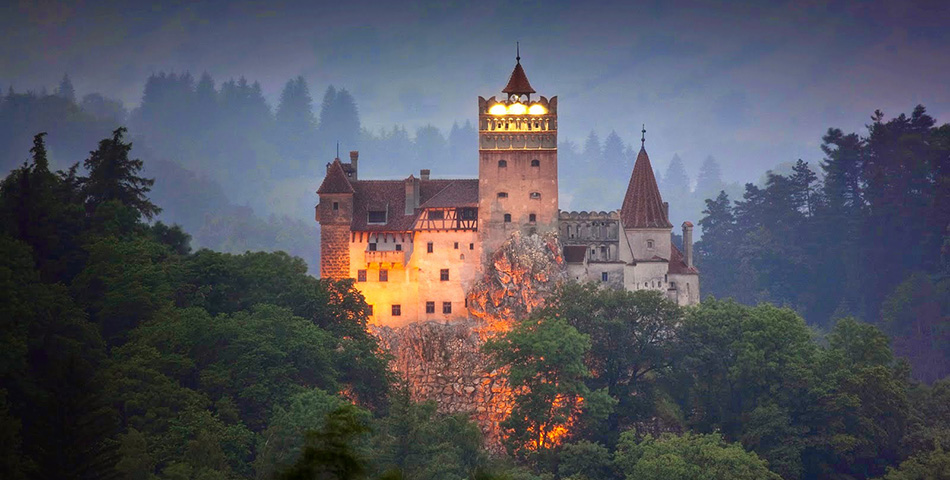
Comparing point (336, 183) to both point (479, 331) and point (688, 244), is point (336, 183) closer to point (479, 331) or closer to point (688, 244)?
point (479, 331)

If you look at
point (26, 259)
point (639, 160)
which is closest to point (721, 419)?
point (639, 160)

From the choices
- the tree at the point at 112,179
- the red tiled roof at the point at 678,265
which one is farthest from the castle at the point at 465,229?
the tree at the point at 112,179

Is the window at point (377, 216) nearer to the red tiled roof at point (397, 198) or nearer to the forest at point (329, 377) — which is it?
the red tiled roof at point (397, 198)

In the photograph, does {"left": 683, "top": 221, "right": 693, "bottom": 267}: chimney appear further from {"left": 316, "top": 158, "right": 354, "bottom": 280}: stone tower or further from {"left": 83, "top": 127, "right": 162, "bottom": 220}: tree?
{"left": 83, "top": 127, "right": 162, "bottom": 220}: tree

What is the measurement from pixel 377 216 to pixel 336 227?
7.03ft

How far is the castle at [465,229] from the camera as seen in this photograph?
280 ft

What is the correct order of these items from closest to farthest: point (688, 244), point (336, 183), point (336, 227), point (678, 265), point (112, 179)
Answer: point (112, 179) → point (336, 227) → point (336, 183) → point (678, 265) → point (688, 244)

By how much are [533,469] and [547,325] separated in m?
7.32

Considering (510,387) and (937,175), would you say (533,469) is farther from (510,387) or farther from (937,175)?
(937,175)

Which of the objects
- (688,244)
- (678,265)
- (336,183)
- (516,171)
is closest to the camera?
(516,171)

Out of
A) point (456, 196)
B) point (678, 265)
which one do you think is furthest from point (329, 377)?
point (678, 265)

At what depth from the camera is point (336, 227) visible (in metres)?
86.3

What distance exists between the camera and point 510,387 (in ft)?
271

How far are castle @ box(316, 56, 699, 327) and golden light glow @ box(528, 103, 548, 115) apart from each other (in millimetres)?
51
